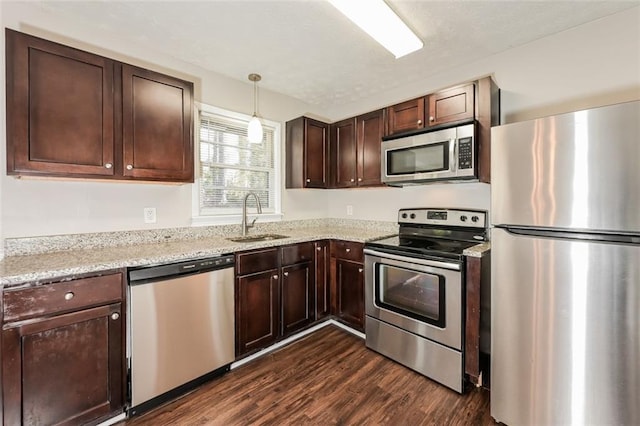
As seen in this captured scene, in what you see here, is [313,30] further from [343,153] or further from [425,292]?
[425,292]

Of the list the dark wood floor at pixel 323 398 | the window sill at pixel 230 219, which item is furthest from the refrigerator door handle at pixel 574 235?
the window sill at pixel 230 219

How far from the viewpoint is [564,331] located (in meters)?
1.40

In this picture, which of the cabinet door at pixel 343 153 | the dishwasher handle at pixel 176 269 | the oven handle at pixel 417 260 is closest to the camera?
the dishwasher handle at pixel 176 269

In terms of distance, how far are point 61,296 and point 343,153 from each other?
2.74 meters

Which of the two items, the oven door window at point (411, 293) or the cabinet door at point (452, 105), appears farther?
the cabinet door at point (452, 105)

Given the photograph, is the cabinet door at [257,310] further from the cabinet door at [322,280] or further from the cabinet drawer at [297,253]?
→ the cabinet door at [322,280]

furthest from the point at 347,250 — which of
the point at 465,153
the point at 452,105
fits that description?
the point at 452,105

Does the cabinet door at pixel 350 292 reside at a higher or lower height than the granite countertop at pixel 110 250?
lower

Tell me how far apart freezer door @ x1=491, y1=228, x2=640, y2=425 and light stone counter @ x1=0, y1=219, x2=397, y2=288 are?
4.28 ft

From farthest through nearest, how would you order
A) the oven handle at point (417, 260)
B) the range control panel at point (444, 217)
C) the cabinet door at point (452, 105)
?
the range control panel at point (444, 217) → the cabinet door at point (452, 105) → the oven handle at point (417, 260)

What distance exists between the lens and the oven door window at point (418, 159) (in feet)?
7.51

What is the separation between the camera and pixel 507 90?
2.34 metres

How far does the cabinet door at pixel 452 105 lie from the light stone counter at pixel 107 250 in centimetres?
127

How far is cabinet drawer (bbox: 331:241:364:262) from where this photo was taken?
270 cm
